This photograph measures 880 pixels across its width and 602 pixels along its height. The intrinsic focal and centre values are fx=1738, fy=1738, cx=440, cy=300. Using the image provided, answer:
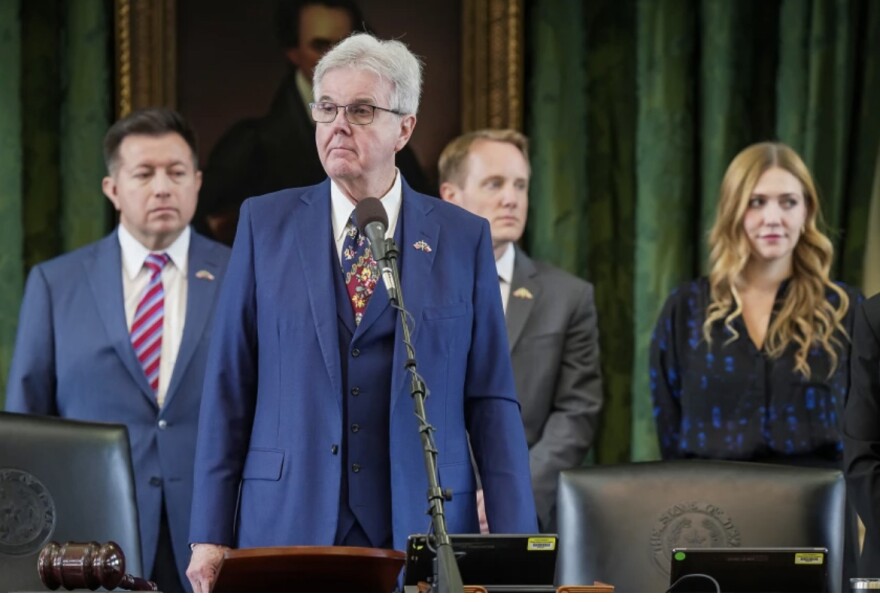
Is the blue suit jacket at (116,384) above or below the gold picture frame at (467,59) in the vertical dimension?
below

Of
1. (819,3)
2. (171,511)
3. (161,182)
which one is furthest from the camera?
(819,3)

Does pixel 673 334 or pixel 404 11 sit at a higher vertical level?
pixel 404 11

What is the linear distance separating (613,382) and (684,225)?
2.06ft

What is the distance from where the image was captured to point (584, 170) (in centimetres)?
641

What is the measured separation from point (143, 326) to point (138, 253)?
27 cm

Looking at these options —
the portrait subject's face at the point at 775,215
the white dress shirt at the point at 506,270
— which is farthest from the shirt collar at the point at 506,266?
the portrait subject's face at the point at 775,215

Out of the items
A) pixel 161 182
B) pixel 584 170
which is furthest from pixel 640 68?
pixel 161 182

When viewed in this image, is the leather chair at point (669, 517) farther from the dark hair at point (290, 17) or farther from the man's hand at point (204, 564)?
the dark hair at point (290, 17)

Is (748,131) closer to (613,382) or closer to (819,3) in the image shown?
(819,3)

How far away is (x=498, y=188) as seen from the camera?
5.91 meters

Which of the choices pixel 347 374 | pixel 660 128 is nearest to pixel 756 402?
pixel 660 128

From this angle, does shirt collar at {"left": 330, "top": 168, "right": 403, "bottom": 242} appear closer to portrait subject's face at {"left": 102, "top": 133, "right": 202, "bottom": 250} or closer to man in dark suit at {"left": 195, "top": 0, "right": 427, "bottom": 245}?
portrait subject's face at {"left": 102, "top": 133, "right": 202, "bottom": 250}

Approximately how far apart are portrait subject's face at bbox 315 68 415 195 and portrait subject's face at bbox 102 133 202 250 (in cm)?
174

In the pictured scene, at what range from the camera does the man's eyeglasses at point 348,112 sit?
4.06 m
